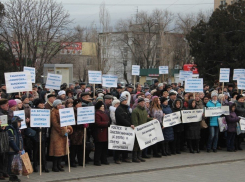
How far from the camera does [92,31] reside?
65312 mm

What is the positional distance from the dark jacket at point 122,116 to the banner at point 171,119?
1.48 metres

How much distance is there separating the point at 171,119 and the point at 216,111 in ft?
5.81

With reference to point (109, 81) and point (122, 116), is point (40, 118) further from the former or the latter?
point (109, 81)

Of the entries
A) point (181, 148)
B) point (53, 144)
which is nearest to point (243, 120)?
point (181, 148)

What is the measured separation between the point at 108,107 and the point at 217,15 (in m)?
17.6

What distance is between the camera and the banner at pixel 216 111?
14.2 meters

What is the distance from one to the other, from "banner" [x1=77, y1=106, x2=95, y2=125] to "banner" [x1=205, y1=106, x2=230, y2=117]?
4368mm

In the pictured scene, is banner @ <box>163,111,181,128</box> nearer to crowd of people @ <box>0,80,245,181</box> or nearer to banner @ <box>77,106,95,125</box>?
crowd of people @ <box>0,80,245,181</box>

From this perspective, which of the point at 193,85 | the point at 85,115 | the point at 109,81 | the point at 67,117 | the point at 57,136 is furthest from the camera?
the point at 109,81

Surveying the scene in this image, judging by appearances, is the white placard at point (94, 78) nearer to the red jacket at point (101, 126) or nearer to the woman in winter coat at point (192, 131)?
the woman in winter coat at point (192, 131)

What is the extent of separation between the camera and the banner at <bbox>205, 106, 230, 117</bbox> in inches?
559

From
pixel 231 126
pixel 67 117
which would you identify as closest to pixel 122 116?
pixel 67 117

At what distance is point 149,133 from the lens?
12.8 meters

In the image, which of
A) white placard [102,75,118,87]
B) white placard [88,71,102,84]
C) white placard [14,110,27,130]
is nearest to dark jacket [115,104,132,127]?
white placard [14,110,27,130]
